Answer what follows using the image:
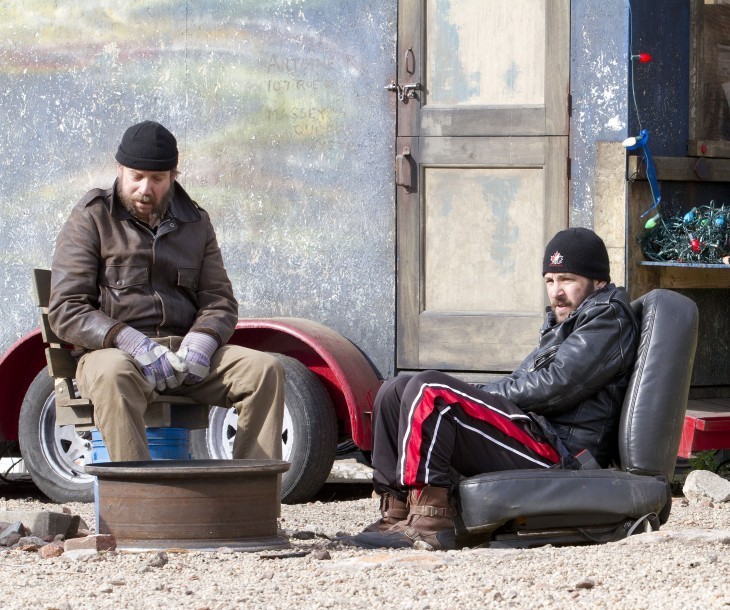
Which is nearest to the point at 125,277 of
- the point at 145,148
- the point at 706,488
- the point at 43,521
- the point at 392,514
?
the point at 145,148

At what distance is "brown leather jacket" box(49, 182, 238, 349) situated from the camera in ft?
18.6

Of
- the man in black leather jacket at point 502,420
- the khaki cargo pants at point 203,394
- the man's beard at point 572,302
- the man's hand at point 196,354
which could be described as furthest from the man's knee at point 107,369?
the man's beard at point 572,302

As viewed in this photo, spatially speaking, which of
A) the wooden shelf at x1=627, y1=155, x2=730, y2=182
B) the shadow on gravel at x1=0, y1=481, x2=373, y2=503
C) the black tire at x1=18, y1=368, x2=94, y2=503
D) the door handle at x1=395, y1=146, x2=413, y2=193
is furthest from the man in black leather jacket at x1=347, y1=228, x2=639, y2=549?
the black tire at x1=18, y1=368, x2=94, y2=503

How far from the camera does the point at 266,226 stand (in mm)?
7262

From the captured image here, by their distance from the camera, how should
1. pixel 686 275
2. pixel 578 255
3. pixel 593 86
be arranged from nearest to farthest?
1. pixel 578 255
2. pixel 593 86
3. pixel 686 275

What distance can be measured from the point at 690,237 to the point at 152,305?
2496mm

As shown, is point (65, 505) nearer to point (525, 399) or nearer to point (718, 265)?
point (525, 399)

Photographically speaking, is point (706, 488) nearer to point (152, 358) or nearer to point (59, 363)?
point (152, 358)

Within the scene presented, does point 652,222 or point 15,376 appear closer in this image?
point 652,222

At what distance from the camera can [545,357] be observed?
17.5ft

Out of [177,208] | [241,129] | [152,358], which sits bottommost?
[152,358]

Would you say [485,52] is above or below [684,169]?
above

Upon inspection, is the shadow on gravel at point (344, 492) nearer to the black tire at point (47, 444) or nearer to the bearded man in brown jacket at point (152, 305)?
the black tire at point (47, 444)

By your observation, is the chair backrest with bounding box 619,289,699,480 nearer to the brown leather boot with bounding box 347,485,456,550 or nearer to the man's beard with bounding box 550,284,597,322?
the man's beard with bounding box 550,284,597,322
